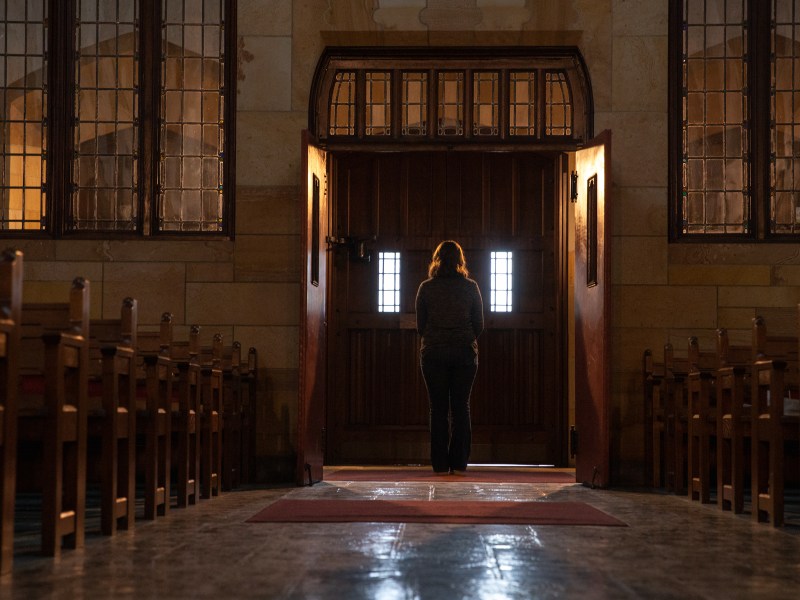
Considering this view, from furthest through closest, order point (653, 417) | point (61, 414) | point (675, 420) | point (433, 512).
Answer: point (653, 417) < point (675, 420) < point (433, 512) < point (61, 414)

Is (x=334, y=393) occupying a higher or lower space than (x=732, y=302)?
lower

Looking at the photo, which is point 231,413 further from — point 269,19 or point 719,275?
point 719,275

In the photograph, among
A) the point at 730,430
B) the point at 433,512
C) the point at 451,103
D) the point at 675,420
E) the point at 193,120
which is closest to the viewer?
the point at 433,512

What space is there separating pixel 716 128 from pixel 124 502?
5.05 m

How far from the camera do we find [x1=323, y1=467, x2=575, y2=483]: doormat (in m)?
7.95

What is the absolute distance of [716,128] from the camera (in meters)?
8.17

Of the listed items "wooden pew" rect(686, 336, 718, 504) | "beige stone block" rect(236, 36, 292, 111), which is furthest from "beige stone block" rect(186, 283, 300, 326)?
"wooden pew" rect(686, 336, 718, 504)

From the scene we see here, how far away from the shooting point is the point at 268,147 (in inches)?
318

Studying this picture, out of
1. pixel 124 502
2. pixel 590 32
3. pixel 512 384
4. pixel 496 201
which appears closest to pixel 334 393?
pixel 512 384

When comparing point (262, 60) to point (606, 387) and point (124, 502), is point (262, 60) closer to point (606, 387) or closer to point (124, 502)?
point (606, 387)

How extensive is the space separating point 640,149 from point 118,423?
441cm

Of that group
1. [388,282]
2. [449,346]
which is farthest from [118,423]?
[388,282]

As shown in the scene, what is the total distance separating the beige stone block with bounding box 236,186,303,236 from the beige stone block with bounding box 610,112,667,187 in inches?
87.7

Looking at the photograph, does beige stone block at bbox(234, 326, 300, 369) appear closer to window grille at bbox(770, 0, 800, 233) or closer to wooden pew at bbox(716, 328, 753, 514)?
wooden pew at bbox(716, 328, 753, 514)
